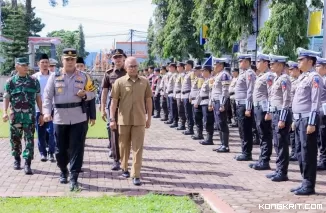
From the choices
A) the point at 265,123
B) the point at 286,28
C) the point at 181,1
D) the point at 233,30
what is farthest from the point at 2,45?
the point at 265,123

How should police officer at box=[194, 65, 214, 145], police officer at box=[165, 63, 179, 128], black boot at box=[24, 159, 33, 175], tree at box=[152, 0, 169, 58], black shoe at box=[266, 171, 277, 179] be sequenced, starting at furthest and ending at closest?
tree at box=[152, 0, 169, 58], police officer at box=[165, 63, 179, 128], police officer at box=[194, 65, 214, 145], black boot at box=[24, 159, 33, 175], black shoe at box=[266, 171, 277, 179]

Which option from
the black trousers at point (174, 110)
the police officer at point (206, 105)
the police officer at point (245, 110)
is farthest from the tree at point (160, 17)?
the police officer at point (245, 110)

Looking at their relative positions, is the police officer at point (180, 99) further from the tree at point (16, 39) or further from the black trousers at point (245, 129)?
the tree at point (16, 39)

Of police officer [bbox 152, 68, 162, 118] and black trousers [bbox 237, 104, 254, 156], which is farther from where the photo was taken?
police officer [bbox 152, 68, 162, 118]

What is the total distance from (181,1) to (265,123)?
14.7 metres

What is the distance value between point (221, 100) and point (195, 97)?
2.47 metres

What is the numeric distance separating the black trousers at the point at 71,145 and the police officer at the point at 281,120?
2.96 meters

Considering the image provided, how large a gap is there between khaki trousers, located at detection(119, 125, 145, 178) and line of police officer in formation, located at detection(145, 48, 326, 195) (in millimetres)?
2117

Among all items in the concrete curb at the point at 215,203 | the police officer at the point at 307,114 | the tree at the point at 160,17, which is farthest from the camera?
the tree at the point at 160,17

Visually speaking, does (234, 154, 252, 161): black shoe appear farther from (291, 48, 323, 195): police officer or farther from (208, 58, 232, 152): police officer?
(291, 48, 323, 195): police officer

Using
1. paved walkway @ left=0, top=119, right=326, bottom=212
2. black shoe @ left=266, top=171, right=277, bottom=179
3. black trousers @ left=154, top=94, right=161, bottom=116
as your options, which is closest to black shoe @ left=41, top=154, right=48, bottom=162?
paved walkway @ left=0, top=119, right=326, bottom=212

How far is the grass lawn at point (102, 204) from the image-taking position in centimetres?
594

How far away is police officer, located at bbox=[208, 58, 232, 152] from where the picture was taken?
429 inches

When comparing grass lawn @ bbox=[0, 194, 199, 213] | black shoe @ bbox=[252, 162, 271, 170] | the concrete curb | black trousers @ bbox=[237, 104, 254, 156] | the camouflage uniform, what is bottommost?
black shoe @ bbox=[252, 162, 271, 170]
